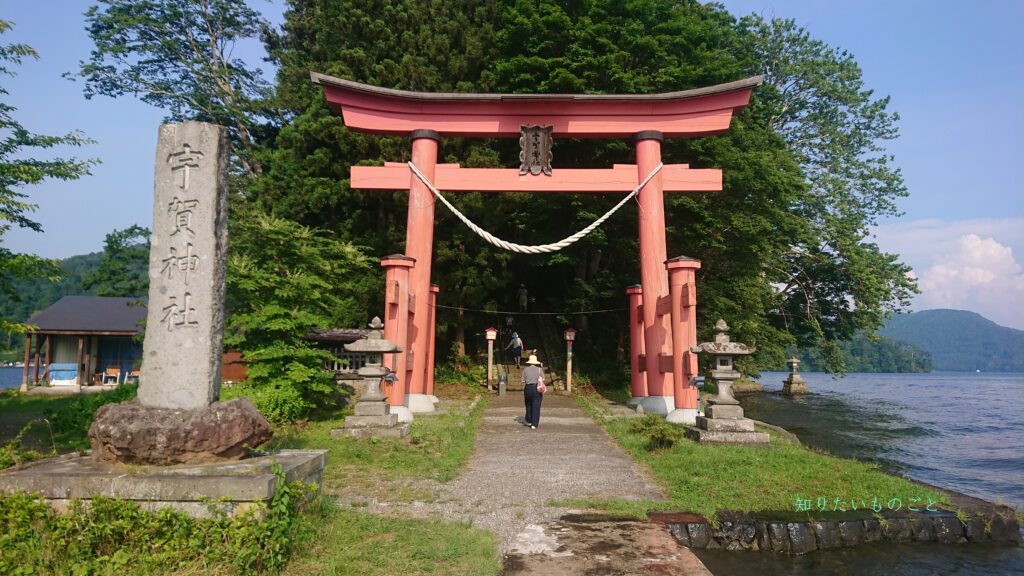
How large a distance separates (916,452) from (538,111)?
449 inches

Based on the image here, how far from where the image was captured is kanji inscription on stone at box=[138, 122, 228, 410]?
174 inches

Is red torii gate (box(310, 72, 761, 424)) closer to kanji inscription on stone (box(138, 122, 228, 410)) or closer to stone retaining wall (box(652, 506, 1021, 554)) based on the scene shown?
stone retaining wall (box(652, 506, 1021, 554))

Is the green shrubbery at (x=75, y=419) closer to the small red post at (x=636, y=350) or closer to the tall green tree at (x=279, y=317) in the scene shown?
the tall green tree at (x=279, y=317)

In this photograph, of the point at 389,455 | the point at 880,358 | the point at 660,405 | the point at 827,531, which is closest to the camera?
the point at 827,531

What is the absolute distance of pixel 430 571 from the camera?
3854mm

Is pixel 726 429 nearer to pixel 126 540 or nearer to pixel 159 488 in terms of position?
pixel 159 488

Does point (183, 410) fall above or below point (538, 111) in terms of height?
below

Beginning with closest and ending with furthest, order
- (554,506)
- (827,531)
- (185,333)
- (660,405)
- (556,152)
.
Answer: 1. (185,333)
2. (827,531)
3. (554,506)
4. (660,405)
5. (556,152)

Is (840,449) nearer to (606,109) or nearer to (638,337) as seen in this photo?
(638,337)

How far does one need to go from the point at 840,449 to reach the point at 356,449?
1011 cm

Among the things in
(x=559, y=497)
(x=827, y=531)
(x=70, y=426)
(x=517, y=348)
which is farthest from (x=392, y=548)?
(x=517, y=348)

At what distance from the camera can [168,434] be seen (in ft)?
13.3

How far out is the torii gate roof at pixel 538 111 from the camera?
12.5m

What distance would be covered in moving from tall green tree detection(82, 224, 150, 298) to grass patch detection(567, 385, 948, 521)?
22.8 metres
